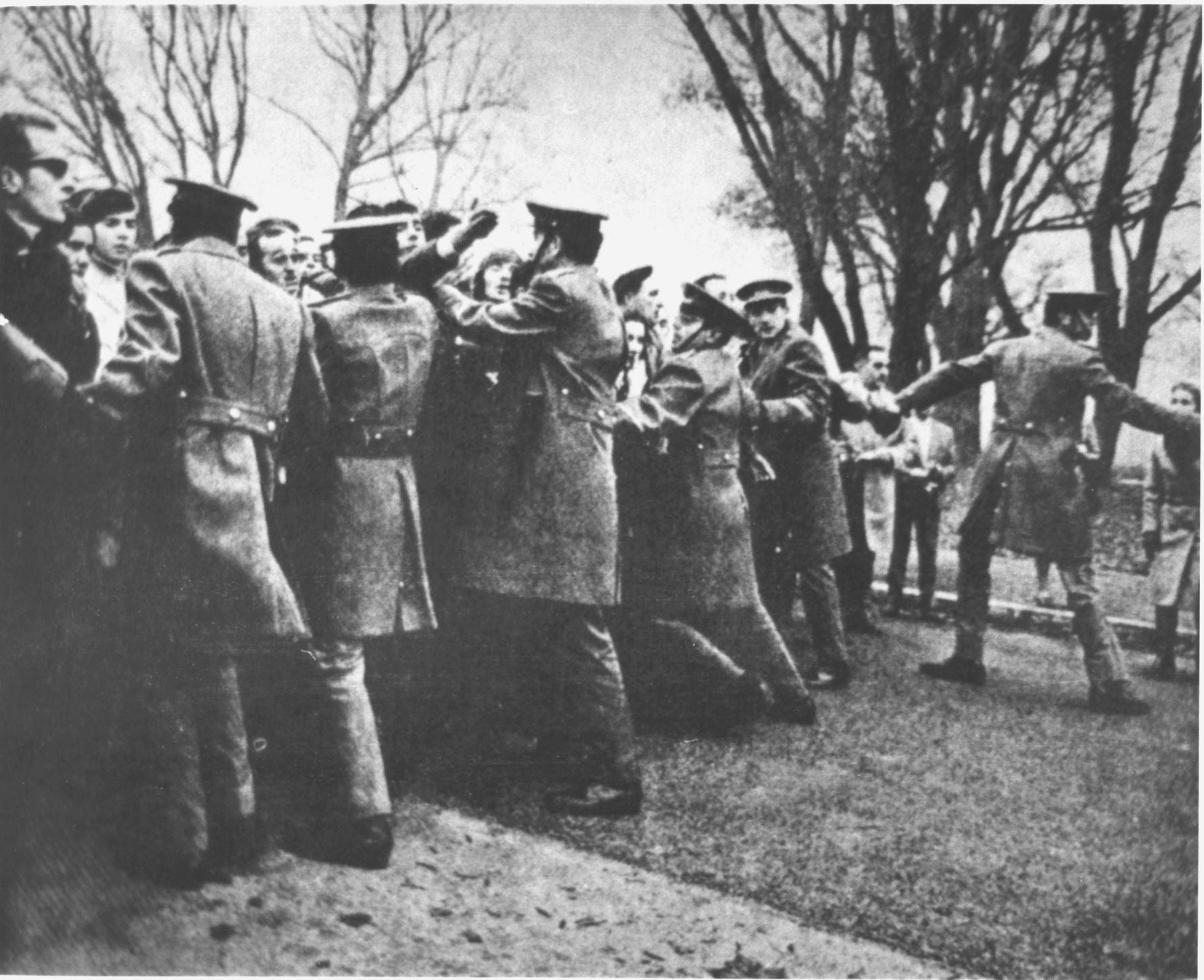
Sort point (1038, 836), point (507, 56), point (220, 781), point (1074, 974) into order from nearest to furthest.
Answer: point (220, 781) → point (1074, 974) → point (1038, 836) → point (507, 56)

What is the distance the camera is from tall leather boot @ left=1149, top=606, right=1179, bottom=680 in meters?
3.43

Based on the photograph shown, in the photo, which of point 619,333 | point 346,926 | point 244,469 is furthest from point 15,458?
point 619,333

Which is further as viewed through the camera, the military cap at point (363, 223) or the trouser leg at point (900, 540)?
the trouser leg at point (900, 540)

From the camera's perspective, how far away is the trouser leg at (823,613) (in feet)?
15.0

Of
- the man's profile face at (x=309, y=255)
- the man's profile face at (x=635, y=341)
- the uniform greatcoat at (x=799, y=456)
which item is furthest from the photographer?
the uniform greatcoat at (x=799, y=456)

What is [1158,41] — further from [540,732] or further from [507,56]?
[540,732]

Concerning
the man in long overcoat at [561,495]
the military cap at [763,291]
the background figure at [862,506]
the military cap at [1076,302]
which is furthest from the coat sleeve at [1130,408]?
the man in long overcoat at [561,495]

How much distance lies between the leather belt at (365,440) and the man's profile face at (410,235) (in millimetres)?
500

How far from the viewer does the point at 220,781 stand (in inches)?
101

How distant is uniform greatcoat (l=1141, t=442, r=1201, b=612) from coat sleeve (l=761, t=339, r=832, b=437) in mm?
1329

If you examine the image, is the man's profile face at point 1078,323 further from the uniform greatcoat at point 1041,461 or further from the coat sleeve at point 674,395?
the coat sleeve at point 674,395

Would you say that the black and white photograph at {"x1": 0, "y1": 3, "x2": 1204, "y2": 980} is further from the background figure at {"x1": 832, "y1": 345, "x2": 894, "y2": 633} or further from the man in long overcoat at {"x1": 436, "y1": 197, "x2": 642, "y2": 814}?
the background figure at {"x1": 832, "y1": 345, "x2": 894, "y2": 633}

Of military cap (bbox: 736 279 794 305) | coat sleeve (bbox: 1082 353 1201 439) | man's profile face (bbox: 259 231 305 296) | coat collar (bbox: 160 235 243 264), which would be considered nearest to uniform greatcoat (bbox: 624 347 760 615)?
military cap (bbox: 736 279 794 305)

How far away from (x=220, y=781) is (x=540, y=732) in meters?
1.02
